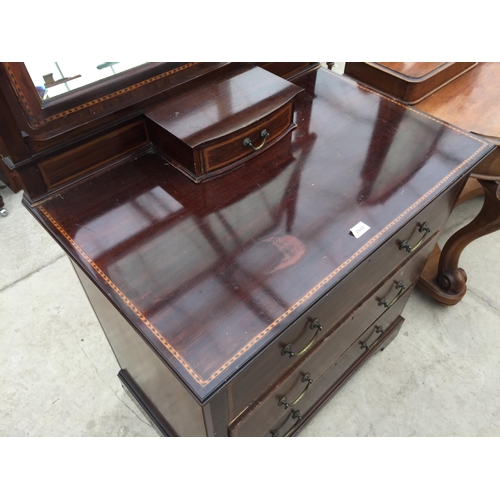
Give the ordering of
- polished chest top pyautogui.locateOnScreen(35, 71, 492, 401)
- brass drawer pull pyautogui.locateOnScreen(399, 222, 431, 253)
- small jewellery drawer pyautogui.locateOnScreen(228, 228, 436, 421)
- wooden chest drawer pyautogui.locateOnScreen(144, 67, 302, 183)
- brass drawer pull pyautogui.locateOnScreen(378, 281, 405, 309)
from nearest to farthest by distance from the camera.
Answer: polished chest top pyautogui.locateOnScreen(35, 71, 492, 401) < small jewellery drawer pyautogui.locateOnScreen(228, 228, 436, 421) < wooden chest drawer pyautogui.locateOnScreen(144, 67, 302, 183) < brass drawer pull pyautogui.locateOnScreen(399, 222, 431, 253) < brass drawer pull pyautogui.locateOnScreen(378, 281, 405, 309)

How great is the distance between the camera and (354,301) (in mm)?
1244

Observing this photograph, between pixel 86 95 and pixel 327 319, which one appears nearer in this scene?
pixel 86 95

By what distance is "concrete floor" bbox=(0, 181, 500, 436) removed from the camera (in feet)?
5.56

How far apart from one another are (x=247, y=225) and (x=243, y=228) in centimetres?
1

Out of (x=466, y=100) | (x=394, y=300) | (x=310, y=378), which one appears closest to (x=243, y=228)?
Answer: (x=310, y=378)

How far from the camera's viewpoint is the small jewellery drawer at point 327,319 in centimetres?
95

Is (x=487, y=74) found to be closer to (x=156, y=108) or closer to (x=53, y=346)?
(x=156, y=108)

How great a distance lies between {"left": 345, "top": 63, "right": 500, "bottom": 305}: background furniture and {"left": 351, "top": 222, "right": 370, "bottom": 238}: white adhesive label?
771mm

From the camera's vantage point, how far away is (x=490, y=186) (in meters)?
1.57

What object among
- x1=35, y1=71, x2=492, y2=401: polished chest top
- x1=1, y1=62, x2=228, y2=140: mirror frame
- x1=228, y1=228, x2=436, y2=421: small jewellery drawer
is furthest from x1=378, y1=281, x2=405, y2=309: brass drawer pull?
x1=1, y1=62, x2=228, y2=140: mirror frame

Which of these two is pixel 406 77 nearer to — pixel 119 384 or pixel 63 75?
pixel 63 75

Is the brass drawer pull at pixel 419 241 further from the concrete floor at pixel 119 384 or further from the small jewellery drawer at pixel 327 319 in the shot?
the concrete floor at pixel 119 384

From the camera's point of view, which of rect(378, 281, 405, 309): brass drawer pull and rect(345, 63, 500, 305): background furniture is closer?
rect(378, 281, 405, 309): brass drawer pull

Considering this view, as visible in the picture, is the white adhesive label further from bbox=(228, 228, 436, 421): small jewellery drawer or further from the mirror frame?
the mirror frame
